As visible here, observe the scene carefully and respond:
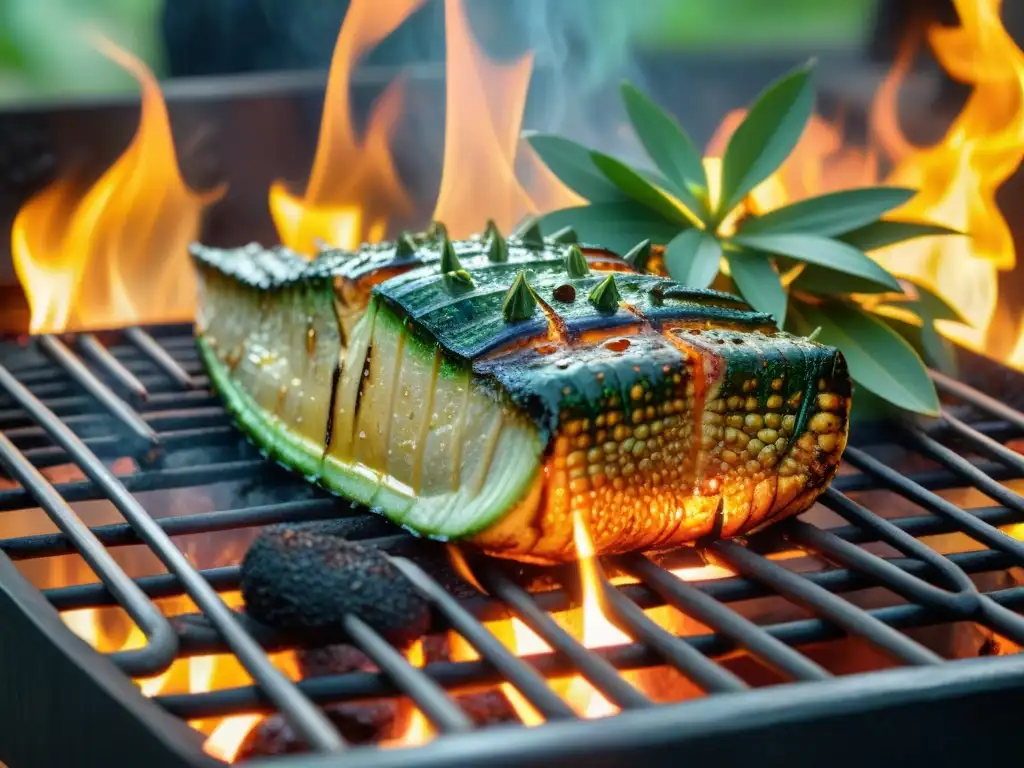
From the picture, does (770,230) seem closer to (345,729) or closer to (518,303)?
(518,303)

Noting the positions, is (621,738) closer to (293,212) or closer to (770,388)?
(770,388)

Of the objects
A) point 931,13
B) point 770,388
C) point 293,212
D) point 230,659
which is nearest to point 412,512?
point 230,659

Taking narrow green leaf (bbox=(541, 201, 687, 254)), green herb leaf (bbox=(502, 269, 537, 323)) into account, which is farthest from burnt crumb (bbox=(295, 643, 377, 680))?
narrow green leaf (bbox=(541, 201, 687, 254))

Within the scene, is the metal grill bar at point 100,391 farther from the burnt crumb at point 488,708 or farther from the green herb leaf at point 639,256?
the green herb leaf at point 639,256

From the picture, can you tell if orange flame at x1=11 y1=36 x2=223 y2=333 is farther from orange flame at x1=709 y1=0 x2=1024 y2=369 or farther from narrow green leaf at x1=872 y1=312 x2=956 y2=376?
narrow green leaf at x1=872 y1=312 x2=956 y2=376

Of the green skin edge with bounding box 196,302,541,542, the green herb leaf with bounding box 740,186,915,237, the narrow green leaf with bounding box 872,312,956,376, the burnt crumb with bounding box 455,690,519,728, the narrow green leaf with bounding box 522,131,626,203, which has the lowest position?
the burnt crumb with bounding box 455,690,519,728

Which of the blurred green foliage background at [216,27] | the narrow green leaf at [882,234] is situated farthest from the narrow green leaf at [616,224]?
the blurred green foliage background at [216,27]
